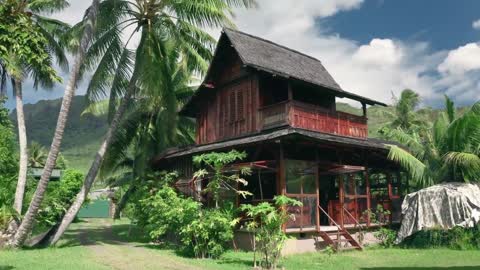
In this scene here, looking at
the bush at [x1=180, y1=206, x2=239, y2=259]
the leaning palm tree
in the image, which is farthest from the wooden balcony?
the leaning palm tree

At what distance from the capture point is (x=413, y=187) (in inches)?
852

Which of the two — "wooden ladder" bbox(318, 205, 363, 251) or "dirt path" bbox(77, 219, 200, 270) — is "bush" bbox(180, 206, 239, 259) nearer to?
"dirt path" bbox(77, 219, 200, 270)

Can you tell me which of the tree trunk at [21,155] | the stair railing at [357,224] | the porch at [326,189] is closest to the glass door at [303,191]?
the porch at [326,189]

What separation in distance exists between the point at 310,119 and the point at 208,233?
527 centimetres

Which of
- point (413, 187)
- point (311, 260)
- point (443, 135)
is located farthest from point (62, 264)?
point (413, 187)

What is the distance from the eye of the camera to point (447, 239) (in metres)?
16.4

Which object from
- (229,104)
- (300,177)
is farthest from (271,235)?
(229,104)

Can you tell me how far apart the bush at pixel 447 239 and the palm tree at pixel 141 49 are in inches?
415

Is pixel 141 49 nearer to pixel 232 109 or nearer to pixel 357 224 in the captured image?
pixel 232 109

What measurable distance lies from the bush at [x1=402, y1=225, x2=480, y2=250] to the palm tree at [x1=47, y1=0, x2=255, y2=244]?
1053 centimetres

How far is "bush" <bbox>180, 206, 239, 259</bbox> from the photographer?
43.2ft

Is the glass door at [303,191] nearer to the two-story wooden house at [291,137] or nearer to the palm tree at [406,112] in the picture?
the two-story wooden house at [291,137]

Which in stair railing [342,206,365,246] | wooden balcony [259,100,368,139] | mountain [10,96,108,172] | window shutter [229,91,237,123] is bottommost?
stair railing [342,206,365,246]

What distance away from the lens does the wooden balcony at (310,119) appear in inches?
590
